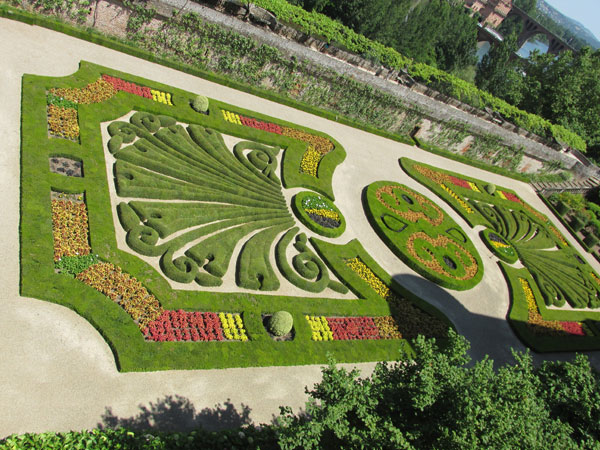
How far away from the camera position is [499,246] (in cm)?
3597

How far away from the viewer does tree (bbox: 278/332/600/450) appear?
454 inches

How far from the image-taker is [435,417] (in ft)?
41.5

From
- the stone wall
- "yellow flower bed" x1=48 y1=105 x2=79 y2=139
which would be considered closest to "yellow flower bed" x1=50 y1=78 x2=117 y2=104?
"yellow flower bed" x1=48 y1=105 x2=79 y2=139

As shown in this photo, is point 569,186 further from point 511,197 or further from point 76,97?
point 76,97

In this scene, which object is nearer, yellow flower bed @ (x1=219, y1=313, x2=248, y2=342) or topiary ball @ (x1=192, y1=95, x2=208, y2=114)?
yellow flower bed @ (x1=219, y1=313, x2=248, y2=342)

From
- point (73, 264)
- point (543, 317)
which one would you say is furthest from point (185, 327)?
point (543, 317)

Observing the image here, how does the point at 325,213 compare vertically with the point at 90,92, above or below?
above

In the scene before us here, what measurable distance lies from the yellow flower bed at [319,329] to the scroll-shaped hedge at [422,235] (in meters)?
9.65

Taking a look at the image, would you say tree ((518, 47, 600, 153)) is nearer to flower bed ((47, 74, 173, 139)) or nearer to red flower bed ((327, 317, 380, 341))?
red flower bed ((327, 317, 380, 341))

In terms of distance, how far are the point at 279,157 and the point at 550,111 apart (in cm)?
5751

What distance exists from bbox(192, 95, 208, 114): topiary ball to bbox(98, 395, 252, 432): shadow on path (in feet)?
68.1

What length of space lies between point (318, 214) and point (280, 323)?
10565 millimetres

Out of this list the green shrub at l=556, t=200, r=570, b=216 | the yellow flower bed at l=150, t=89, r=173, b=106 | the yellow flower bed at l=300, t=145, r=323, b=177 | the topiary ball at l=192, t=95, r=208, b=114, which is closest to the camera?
the yellow flower bed at l=150, t=89, r=173, b=106

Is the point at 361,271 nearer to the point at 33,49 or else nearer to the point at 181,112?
the point at 181,112
